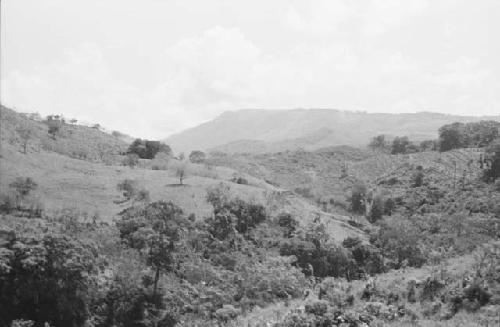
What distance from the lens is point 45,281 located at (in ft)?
98.4

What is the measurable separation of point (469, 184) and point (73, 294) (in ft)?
229

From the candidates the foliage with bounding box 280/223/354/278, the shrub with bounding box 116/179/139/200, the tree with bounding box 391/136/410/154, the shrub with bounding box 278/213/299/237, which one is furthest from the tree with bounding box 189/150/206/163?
the foliage with bounding box 280/223/354/278

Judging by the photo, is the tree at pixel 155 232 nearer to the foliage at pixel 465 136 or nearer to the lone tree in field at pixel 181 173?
the lone tree in field at pixel 181 173

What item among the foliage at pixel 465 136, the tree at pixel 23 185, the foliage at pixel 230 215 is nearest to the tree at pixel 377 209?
the foliage at pixel 230 215

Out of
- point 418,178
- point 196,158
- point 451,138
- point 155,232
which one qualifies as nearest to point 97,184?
point 155,232

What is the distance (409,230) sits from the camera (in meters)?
56.7

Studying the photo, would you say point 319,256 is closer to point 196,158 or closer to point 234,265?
point 234,265

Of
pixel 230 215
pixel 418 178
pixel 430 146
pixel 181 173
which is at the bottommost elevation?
pixel 230 215

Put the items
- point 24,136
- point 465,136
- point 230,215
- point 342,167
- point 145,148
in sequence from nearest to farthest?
point 230,215 → point 24,136 → point 145,148 → point 465,136 → point 342,167

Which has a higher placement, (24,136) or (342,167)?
(24,136)

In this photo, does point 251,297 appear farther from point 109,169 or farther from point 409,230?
point 109,169

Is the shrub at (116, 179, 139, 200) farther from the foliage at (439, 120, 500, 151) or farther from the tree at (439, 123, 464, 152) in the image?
the foliage at (439, 120, 500, 151)

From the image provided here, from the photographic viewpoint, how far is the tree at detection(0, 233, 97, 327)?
29203 millimetres

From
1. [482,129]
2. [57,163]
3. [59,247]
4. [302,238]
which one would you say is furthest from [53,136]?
[482,129]
